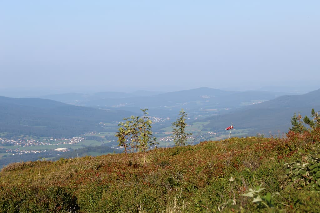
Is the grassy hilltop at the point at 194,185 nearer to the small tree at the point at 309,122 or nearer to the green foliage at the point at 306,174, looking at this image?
the green foliage at the point at 306,174

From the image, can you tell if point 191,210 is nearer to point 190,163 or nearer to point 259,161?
point 259,161

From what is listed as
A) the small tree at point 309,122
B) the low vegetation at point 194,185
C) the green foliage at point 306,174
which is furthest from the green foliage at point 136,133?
the green foliage at point 306,174

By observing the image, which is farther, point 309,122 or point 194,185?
point 309,122

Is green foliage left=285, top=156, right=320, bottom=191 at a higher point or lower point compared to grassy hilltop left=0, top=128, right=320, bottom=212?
higher

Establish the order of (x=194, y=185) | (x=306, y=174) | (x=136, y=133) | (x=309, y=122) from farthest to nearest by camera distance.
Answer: (x=309, y=122) < (x=136, y=133) < (x=194, y=185) < (x=306, y=174)

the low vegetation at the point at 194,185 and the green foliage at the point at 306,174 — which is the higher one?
the green foliage at the point at 306,174

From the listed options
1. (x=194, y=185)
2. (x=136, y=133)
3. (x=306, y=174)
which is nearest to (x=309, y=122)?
(x=136, y=133)

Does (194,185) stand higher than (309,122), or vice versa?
(194,185)

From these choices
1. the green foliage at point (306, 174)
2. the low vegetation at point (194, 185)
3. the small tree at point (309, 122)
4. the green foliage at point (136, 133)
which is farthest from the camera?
the green foliage at point (136, 133)

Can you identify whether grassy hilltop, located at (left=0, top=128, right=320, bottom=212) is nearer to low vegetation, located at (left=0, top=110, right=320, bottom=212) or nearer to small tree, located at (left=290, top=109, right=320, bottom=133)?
low vegetation, located at (left=0, top=110, right=320, bottom=212)

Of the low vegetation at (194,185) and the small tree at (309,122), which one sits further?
the small tree at (309,122)

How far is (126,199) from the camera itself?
997 centimetres

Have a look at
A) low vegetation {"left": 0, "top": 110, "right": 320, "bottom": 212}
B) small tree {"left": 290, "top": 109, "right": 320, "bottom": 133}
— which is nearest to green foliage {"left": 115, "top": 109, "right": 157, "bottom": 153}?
small tree {"left": 290, "top": 109, "right": 320, "bottom": 133}

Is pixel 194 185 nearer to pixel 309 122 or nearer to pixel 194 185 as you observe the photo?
pixel 194 185
